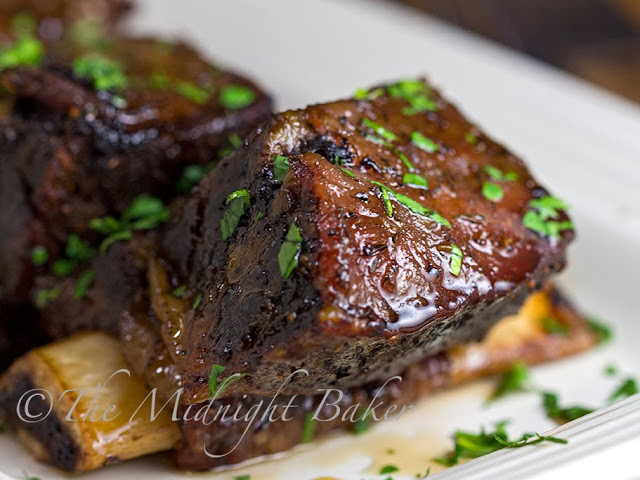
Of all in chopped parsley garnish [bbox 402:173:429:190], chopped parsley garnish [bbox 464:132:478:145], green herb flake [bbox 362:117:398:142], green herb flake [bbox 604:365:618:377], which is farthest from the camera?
green herb flake [bbox 604:365:618:377]

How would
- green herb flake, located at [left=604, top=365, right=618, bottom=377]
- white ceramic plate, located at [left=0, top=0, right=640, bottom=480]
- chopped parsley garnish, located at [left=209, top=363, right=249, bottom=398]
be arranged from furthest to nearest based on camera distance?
1. green herb flake, located at [left=604, top=365, right=618, bottom=377]
2. white ceramic plate, located at [left=0, top=0, right=640, bottom=480]
3. chopped parsley garnish, located at [left=209, top=363, right=249, bottom=398]

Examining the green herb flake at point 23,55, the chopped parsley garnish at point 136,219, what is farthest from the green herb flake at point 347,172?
the green herb flake at point 23,55

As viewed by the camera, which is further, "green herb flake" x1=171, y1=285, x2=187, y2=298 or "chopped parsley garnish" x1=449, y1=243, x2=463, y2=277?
"green herb flake" x1=171, y1=285, x2=187, y2=298

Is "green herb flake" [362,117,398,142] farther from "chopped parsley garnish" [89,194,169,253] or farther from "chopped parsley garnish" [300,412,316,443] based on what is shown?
"chopped parsley garnish" [300,412,316,443]

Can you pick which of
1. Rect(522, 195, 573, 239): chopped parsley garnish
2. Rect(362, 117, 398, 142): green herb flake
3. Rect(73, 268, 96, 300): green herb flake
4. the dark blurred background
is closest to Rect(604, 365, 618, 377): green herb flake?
Rect(522, 195, 573, 239): chopped parsley garnish

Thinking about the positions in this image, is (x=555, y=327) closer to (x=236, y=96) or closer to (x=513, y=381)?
(x=513, y=381)

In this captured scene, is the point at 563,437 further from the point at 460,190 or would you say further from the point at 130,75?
the point at 130,75

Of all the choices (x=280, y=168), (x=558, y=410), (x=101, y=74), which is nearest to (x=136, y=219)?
(x=101, y=74)
